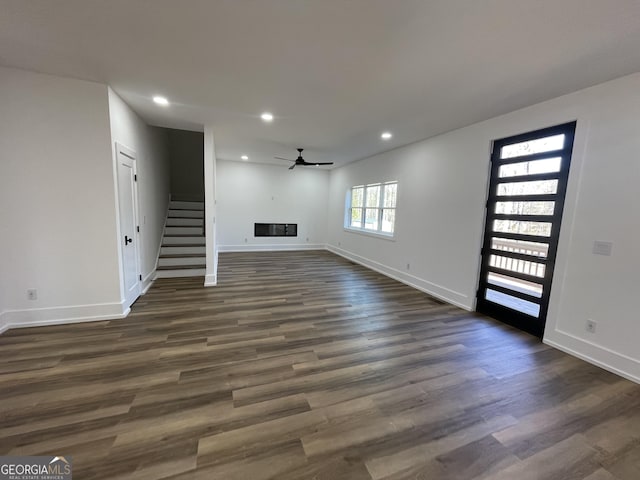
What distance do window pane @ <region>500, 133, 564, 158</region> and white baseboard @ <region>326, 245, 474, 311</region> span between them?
6.90 ft

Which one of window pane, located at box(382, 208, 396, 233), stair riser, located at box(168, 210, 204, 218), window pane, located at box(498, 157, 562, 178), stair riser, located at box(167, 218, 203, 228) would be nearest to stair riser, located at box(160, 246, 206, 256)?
stair riser, located at box(167, 218, 203, 228)

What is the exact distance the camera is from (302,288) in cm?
471

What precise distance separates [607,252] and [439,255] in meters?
2.09

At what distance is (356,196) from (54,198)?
20.1 ft

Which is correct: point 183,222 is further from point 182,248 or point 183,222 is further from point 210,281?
point 210,281

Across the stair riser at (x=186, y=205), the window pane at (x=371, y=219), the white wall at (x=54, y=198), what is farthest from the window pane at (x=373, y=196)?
the white wall at (x=54, y=198)

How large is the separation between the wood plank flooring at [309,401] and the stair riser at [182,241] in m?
2.51

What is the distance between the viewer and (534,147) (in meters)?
3.22

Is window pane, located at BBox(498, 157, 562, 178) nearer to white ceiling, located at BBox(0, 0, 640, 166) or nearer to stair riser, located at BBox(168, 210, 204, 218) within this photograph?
white ceiling, located at BBox(0, 0, 640, 166)

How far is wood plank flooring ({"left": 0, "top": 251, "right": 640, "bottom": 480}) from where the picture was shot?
152cm

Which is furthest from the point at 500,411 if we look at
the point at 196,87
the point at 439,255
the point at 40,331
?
the point at 40,331

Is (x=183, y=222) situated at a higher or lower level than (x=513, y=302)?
higher

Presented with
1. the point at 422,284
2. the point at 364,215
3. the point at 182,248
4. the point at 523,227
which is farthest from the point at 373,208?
the point at 182,248

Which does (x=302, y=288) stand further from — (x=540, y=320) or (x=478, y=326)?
(x=540, y=320)
